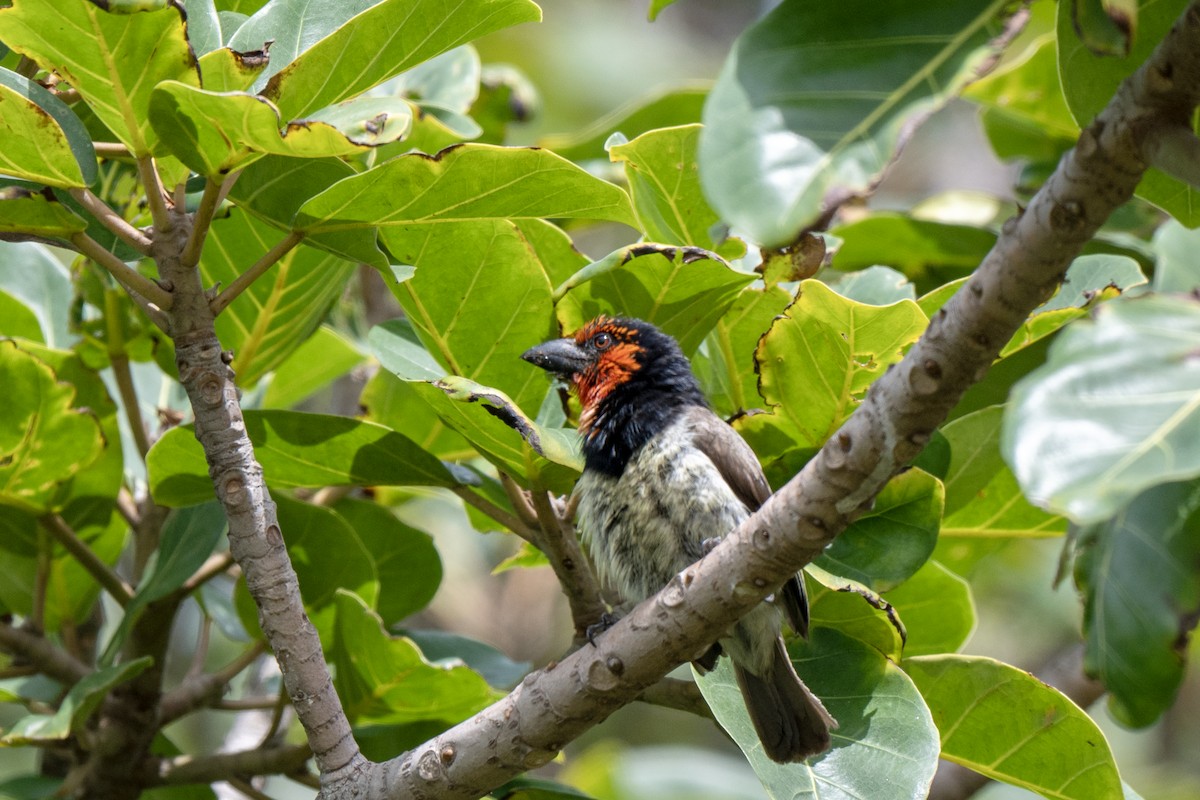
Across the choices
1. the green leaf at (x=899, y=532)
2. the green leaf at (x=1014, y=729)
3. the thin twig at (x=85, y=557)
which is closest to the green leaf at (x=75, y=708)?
the thin twig at (x=85, y=557)

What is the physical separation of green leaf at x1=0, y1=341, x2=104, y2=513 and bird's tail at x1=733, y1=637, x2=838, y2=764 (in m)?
1.36

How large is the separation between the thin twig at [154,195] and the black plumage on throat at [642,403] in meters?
1.09

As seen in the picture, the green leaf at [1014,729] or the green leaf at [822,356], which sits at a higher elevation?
the green leaf at [822,356]

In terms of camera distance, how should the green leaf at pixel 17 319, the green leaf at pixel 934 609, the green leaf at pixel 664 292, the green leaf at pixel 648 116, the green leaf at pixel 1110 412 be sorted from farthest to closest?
the green leaf at pixel 648 116
the green leaf at pixel 17 319
the green leaf at pixel 934 609
the green leaf at pixel 664 292
the green leaf at pixel 1110 412

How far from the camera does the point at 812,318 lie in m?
1.97

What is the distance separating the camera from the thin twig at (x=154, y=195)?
5.47ft

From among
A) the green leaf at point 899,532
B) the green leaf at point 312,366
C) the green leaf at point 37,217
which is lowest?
the green leaf at point 899,532

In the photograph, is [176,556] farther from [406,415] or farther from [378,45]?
[378,45]

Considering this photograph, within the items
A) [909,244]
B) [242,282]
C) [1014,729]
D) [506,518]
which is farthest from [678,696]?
[909,244]

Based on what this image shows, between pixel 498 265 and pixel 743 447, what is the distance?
0.63 meters

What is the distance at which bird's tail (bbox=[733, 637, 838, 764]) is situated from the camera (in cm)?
194

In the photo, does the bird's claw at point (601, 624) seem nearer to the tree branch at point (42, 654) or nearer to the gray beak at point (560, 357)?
the gray beak at point (560, 357)

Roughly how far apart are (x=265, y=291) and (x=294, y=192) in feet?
1.82

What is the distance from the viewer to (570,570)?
2039mm
